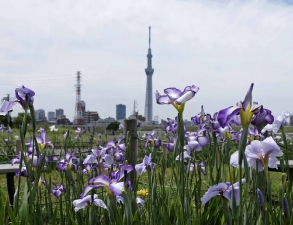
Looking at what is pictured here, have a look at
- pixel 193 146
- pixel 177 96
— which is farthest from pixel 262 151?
pixel 193 146

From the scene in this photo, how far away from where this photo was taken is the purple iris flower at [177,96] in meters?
1.43

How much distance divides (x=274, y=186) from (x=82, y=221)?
167 inches

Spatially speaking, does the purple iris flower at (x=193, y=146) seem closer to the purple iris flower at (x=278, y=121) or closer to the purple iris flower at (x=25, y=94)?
the purple iris flower at (x=278, y=121)

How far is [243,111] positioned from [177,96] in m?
0.40

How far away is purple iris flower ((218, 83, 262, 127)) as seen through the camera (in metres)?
1.13

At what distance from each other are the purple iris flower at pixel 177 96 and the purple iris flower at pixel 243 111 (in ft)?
0.94

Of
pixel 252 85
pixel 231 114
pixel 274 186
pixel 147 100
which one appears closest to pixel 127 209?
pixel 231 114

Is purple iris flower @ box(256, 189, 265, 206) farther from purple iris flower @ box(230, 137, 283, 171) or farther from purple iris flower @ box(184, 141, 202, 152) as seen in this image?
purple iris flower @ box(184, 141, 202, 152)

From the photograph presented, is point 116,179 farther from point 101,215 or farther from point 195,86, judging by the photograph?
point 101,215

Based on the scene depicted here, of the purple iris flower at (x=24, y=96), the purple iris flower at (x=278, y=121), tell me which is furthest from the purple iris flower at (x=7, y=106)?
the purple iris flower at (x=278, y=121)

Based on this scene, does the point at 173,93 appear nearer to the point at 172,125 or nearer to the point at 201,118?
the point at 201,118

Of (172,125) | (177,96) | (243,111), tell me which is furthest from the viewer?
(172,125)

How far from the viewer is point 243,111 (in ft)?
3.73

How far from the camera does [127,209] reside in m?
1.38
